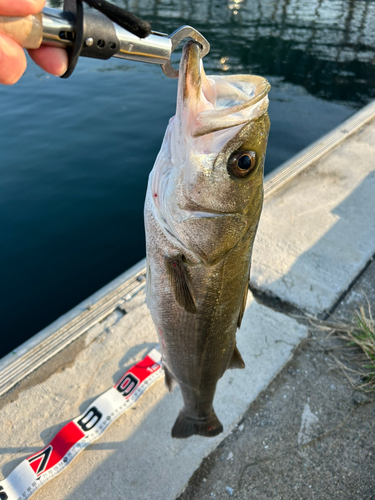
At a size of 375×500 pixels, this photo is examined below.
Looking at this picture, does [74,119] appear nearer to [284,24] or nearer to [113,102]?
[113,102]

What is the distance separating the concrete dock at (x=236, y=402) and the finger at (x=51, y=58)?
272cm

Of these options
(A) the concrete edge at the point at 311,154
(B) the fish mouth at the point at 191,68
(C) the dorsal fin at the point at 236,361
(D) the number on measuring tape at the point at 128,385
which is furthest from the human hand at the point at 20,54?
(A) the concrete edge at the point at 311,154

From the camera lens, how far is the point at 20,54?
124cm

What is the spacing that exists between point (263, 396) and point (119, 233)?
386 centimetres

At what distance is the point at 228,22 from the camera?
19.2 m

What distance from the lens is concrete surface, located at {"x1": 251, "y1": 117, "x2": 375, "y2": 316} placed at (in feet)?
13.8

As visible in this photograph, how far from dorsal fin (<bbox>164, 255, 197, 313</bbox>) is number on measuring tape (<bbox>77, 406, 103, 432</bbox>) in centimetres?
165

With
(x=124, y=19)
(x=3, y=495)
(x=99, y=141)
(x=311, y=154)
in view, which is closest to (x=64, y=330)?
(x=3, y=495)

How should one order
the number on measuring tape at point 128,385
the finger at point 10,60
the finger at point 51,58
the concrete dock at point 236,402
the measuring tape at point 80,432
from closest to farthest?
1. the finger at point 10,60
2. the finger at point 51,58
3. the measuring tape at point 80,432
4. the concrete dock at point 236,402
5. the number on measuring tape at point 128,385

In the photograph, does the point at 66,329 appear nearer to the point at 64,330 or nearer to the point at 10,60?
the point at 64,330

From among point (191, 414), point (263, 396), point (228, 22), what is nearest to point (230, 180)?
point (191, 414)

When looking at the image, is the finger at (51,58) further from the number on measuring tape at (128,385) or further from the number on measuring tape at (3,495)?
the number on measuring tape at (3,495)

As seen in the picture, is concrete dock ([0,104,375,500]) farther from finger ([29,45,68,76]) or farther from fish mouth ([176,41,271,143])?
finger ([29,45,68,76])

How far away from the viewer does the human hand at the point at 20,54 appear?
1.09 m
